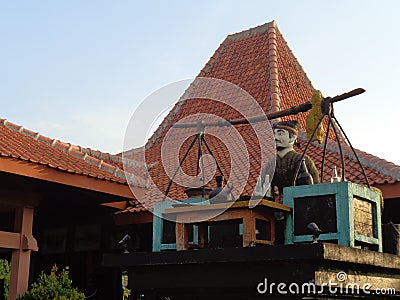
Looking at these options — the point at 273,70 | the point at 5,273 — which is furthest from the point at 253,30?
the point at 5,273

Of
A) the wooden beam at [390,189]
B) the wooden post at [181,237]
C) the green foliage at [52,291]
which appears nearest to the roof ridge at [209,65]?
the green foliage at [52,291]

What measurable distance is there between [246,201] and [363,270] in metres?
0.88

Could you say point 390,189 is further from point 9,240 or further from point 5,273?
point 5,273

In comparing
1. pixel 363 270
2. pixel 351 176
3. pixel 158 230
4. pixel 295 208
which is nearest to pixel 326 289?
pixel 363 270

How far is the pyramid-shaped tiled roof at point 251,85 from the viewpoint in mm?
8867

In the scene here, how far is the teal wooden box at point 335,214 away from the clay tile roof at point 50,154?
358 cm

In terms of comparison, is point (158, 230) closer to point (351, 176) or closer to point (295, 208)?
point (295, 208)

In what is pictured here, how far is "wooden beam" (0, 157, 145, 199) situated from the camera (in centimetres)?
662

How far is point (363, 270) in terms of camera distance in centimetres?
397

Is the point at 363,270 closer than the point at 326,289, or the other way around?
the point at 326,289

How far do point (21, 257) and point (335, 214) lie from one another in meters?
4.86

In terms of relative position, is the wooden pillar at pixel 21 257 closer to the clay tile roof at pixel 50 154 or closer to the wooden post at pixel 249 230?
the clay tile roof at pixel 50 154

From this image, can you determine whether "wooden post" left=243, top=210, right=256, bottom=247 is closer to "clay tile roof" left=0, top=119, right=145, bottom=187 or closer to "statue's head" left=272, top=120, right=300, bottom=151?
"statue's head" left=272, top=120, right=300, bottom=151

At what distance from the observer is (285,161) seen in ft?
15.8
